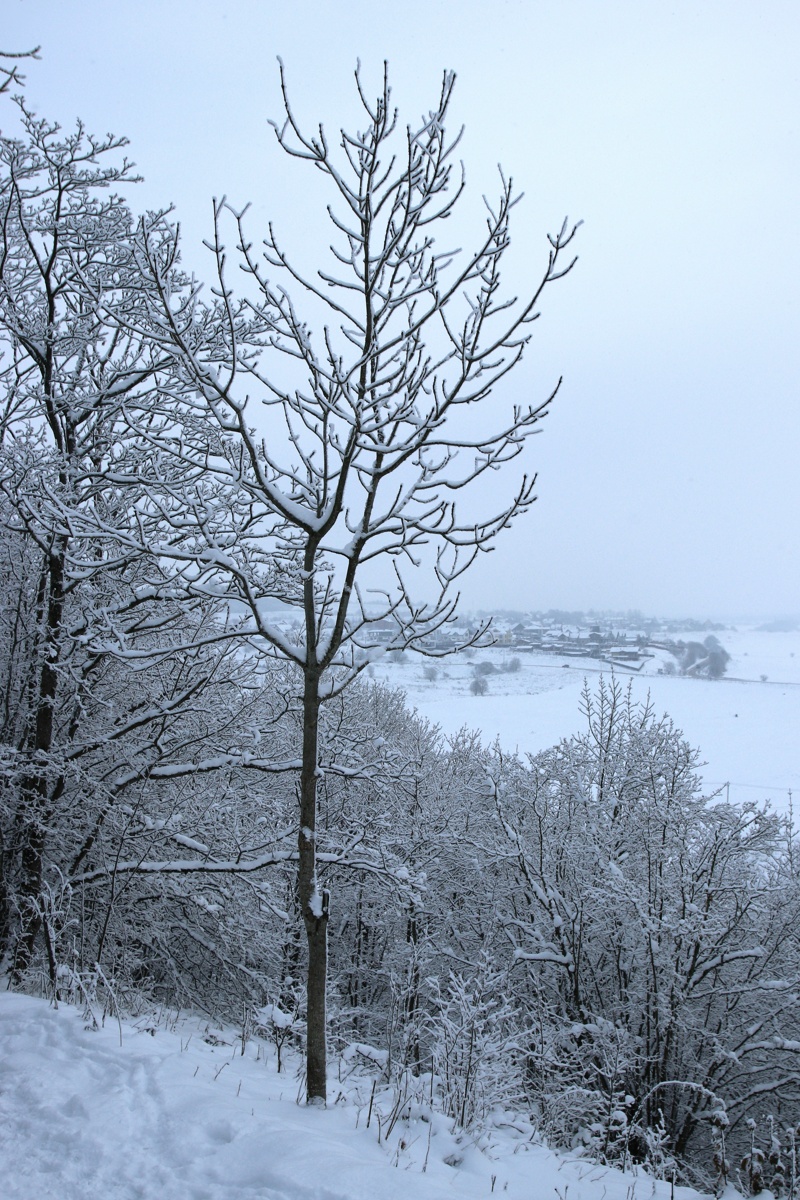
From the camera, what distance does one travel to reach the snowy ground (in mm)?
2715

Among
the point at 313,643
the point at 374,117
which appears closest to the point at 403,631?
the point at 313,643

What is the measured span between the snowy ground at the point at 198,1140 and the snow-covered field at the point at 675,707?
34.0m

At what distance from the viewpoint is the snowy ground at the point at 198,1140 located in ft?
8.91

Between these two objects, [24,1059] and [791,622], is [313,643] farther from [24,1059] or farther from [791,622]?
[791,622]

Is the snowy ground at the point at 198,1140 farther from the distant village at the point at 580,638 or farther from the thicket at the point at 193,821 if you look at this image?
the distant village at the point at 580,638

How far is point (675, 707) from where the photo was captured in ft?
190

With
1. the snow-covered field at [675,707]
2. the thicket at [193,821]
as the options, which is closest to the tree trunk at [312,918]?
the thicket at [193,821]

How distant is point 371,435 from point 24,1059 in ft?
12.0

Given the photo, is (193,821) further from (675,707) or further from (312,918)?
(675,707)

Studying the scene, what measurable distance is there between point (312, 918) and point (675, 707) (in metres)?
59.7

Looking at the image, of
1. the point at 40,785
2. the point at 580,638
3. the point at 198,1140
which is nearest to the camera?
the point at 198,1140

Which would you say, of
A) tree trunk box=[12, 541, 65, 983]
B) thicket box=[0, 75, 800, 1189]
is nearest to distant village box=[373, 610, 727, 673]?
thicket box=[0, 75, 800, 1189]

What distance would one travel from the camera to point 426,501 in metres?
4.11

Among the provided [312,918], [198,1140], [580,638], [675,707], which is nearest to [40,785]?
[312,918]
